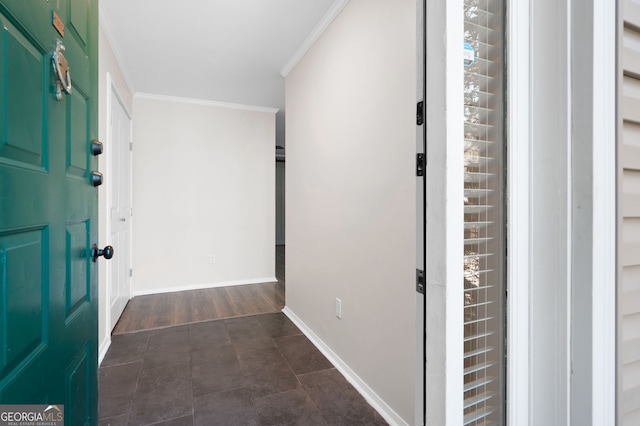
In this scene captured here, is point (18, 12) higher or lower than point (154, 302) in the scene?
higher

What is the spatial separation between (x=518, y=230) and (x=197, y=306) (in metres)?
3.57

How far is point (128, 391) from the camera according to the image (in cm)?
188

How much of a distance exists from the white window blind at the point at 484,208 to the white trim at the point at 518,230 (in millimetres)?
17

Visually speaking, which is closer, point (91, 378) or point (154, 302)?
point (91, 378)

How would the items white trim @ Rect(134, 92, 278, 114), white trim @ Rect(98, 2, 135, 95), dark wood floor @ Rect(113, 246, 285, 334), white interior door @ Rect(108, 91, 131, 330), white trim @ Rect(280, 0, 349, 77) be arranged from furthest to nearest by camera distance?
1. white trim @ Rect(134, 92, 278, 114)
2. dark wood floor @ Rect(113, 246, 285, 334)
3. white interior door @ Rect(108, 91, 131, 330)
4. white trim @ Rect(98, 2, 135, 95)
5. white trim @ Rect(280, 0, 349, 77)

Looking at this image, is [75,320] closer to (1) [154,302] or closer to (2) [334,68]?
(2) [334,68]

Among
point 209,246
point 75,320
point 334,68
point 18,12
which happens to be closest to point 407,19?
point 334,68

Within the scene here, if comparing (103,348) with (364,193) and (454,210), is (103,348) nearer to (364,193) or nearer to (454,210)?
(364,193)

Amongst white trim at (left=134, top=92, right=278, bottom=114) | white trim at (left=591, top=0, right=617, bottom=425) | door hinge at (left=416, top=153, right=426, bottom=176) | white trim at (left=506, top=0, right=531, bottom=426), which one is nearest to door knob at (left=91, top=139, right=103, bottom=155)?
door hinge at (left=416, top=153, right=426, bottom=176)

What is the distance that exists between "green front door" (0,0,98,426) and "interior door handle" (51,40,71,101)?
1cm

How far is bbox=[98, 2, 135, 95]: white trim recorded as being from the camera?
2.22 meters

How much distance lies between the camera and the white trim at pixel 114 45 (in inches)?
87.4

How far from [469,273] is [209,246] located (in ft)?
13.5

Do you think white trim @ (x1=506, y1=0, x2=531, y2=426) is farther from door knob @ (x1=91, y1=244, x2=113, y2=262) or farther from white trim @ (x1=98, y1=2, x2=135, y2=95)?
white trim @ (x1=98, y1=2, x2=135, y2=95)
